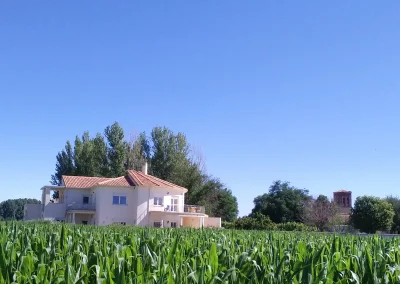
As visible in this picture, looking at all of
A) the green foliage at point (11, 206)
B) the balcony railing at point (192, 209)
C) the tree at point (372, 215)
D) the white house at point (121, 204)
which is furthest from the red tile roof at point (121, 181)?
the green foliage at point (11, 206)

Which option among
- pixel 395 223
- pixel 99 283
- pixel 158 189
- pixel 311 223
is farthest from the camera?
pixel 311 223

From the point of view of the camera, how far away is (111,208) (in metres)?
52.2

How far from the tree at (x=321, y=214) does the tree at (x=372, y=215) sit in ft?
28.8

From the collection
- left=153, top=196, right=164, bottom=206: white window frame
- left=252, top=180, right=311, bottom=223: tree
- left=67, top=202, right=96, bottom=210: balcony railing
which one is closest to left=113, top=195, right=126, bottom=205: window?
left=153, top=196, right=164, bottom=206: white window frame

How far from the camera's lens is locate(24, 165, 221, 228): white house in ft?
170

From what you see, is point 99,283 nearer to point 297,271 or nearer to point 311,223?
point 297,271

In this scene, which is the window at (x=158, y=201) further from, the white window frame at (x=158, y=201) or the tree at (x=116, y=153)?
the tree at (x=116, y=153)

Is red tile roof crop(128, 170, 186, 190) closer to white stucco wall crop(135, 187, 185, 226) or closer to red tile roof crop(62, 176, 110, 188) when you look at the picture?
white stucco wall crop(135, 187, 185, 226)

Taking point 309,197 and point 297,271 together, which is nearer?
point 297,271

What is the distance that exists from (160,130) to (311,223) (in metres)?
24.7

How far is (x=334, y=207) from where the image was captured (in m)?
67.4

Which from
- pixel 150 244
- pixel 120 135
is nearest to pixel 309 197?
pixel 120 135

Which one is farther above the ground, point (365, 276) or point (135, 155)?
point (135, 155)

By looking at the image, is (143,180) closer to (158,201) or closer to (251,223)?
(158,201)
